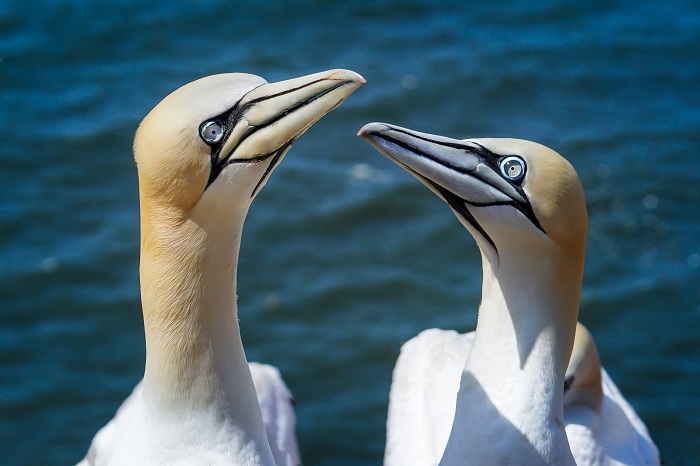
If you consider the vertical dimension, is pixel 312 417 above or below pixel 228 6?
below

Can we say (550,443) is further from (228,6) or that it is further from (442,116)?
(228,6)

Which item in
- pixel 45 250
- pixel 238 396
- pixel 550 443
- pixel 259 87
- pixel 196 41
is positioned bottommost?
pixel 550 443

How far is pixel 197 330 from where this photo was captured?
16.2 feet

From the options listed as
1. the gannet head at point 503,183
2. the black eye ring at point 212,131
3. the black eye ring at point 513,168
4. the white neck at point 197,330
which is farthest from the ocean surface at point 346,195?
the black eye ring at point 212,131

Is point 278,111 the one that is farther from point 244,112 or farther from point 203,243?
point 203,243

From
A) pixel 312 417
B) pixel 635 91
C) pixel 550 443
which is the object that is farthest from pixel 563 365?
pixel 635 91

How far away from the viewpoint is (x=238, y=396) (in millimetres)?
5109

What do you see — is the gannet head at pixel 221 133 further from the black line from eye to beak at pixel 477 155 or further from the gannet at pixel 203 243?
the black line from eye to beak at pixel 477 155

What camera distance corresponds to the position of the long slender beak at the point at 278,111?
15.5 ft

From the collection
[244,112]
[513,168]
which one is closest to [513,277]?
[513,168]

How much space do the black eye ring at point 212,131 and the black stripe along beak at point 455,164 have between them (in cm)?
59

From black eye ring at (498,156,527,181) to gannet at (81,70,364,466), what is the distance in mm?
704

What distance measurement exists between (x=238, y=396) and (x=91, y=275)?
4.32 meters

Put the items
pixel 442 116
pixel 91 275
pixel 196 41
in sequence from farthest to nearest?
pixel 196 41 < pixel 442 116 < pixel 91 275
